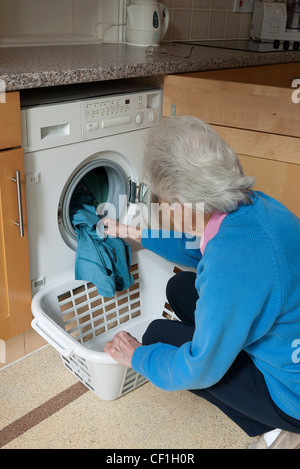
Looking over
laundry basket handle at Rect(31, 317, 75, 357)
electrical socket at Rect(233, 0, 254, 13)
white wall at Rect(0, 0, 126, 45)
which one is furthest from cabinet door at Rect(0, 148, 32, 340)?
electrical socket at Rect(233, 0, 254, 13)

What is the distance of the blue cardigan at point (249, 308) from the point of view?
3.07 ft

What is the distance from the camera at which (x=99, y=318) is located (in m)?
1.79

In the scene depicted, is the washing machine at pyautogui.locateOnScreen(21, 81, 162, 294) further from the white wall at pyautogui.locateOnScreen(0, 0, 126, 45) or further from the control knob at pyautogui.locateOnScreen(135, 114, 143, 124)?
the white wall at pyautogui.locateOnScreen(0, 0, 126, 45)

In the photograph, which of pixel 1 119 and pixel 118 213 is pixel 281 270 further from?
pixel 118 213

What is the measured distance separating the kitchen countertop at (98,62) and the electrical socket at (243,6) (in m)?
0.89

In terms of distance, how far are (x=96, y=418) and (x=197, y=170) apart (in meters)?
Result: 0.87

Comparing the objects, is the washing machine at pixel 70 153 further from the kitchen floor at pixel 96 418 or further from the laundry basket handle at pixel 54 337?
the kitchen floor at pixel 96 418

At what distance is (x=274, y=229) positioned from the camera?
995 millimetres

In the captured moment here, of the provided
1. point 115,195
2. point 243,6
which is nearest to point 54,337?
point 115,195

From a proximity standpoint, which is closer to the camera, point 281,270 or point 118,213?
point 281,270

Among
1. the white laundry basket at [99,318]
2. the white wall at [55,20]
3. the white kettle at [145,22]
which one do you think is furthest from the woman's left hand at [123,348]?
the white kettle at [145,22]

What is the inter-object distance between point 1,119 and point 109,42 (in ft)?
4.12

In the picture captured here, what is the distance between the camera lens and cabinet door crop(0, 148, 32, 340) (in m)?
1.31
